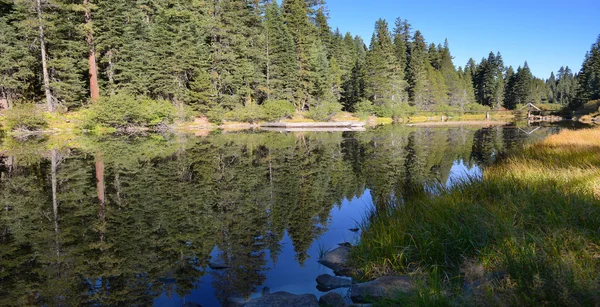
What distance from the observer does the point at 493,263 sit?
4.15 metres

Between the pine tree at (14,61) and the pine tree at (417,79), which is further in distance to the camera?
the pine tree at (417,79)

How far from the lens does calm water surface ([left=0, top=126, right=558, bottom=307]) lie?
16.8 ft

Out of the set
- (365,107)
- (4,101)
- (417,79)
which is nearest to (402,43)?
(417,79)

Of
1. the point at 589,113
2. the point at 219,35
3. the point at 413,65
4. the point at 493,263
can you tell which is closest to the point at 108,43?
the point at 219,35

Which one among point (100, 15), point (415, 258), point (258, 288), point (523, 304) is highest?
point (100, 15)

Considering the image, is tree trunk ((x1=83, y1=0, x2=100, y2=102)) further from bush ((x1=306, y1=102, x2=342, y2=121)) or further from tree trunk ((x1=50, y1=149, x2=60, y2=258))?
bush ((x1=306, y1=102, x2=342, y2=121))

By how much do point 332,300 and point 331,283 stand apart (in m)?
0.71

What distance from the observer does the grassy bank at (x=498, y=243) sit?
10.7ft

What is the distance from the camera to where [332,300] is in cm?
439

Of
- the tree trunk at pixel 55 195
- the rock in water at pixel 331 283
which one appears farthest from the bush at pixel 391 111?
the rock in water at pixel 331 283

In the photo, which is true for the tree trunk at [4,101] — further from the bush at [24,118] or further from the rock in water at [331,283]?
the rock in water at [331,283]

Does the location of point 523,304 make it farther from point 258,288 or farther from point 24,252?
point 24,252

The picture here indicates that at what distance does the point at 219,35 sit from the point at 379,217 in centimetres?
4334

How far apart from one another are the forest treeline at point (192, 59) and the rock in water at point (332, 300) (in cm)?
3524
